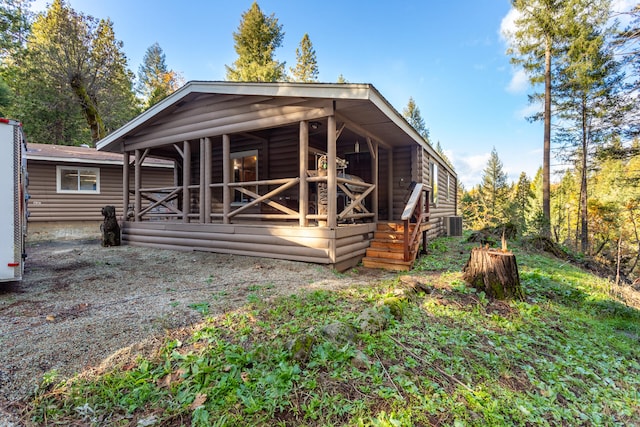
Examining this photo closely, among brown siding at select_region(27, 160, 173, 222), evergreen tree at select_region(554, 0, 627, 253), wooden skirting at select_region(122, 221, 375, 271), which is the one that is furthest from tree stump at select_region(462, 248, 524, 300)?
brown siding at select_region(27, 160, 173, 222)

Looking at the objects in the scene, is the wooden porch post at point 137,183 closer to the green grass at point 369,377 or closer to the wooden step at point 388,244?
the green grass at point 369,377

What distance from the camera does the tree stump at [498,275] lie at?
373 centimetres

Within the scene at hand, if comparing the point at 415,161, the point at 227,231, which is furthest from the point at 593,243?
the point at 227,231

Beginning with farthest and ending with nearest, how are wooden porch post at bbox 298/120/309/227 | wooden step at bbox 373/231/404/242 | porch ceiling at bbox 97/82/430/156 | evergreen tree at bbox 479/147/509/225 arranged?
1. evergreen tree at bbox 479/147/509/225
2. wooden step at bbox 373/231/404/242
3. wooden porch post at bbox 298/120/309/227
4. porch ceiling at bbox 97/82/430/156

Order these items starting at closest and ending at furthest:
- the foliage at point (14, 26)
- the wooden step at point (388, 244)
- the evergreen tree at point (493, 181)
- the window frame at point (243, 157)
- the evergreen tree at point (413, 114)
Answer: the wooden step at point (388, 244) < the window frame at point (243, 157) < the foliage at point (14, 26) < the evergreen tree at point (413, 114) < the evergreen tree at point (493, 181)

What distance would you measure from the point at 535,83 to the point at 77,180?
67.8 feet

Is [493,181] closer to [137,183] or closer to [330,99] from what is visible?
[330,99]

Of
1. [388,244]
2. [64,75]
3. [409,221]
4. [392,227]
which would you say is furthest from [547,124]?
[64,75]

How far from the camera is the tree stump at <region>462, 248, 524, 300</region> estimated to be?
3.73 metres

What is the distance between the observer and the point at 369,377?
1.98 m

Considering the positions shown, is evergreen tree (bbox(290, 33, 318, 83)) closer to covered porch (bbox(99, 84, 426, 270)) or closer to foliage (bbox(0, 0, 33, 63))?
foliage (bbox(0, 0, 33, 63))

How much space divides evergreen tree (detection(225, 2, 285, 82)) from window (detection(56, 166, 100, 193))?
13525 millimetres

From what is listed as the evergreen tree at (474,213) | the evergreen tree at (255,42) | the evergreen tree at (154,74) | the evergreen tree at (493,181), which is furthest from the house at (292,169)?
the evergreen tree at (493,181)

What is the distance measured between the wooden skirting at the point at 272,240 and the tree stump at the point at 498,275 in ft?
7.59
